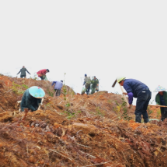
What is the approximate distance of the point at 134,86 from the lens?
19.0 feet

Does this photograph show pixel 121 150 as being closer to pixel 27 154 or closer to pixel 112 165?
pixel 112 165

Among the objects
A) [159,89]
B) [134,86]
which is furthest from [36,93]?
[159,89]

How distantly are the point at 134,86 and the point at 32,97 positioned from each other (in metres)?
2.71

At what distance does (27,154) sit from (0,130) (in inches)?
19.5

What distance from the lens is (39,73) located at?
13.2 meters

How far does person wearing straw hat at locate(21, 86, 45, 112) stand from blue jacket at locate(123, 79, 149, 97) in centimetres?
220

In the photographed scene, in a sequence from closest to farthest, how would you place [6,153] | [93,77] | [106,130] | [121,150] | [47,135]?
[6,153] < [47,135] < [121,150] < [106,130] < [93,77]

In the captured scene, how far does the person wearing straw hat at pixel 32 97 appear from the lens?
5.65 m

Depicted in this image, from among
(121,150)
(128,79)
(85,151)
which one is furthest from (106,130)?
(128,79)

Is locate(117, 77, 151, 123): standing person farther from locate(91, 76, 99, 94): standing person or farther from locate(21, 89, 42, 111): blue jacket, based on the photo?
locate(91, 76, 99, 94): standing person

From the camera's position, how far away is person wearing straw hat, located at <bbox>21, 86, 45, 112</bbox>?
5.65 m

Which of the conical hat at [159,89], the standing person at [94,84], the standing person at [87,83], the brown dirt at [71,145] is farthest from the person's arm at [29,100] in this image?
the standing person at [94,84]

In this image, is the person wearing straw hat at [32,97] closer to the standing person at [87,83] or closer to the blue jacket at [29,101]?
the blue jacket at [29,101]

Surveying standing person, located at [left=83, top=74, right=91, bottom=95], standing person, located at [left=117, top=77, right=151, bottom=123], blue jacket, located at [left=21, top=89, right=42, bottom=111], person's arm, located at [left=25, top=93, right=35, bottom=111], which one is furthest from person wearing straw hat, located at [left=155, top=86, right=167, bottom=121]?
standing person, located at [left=83, top=74, right=91, bottom=95]
